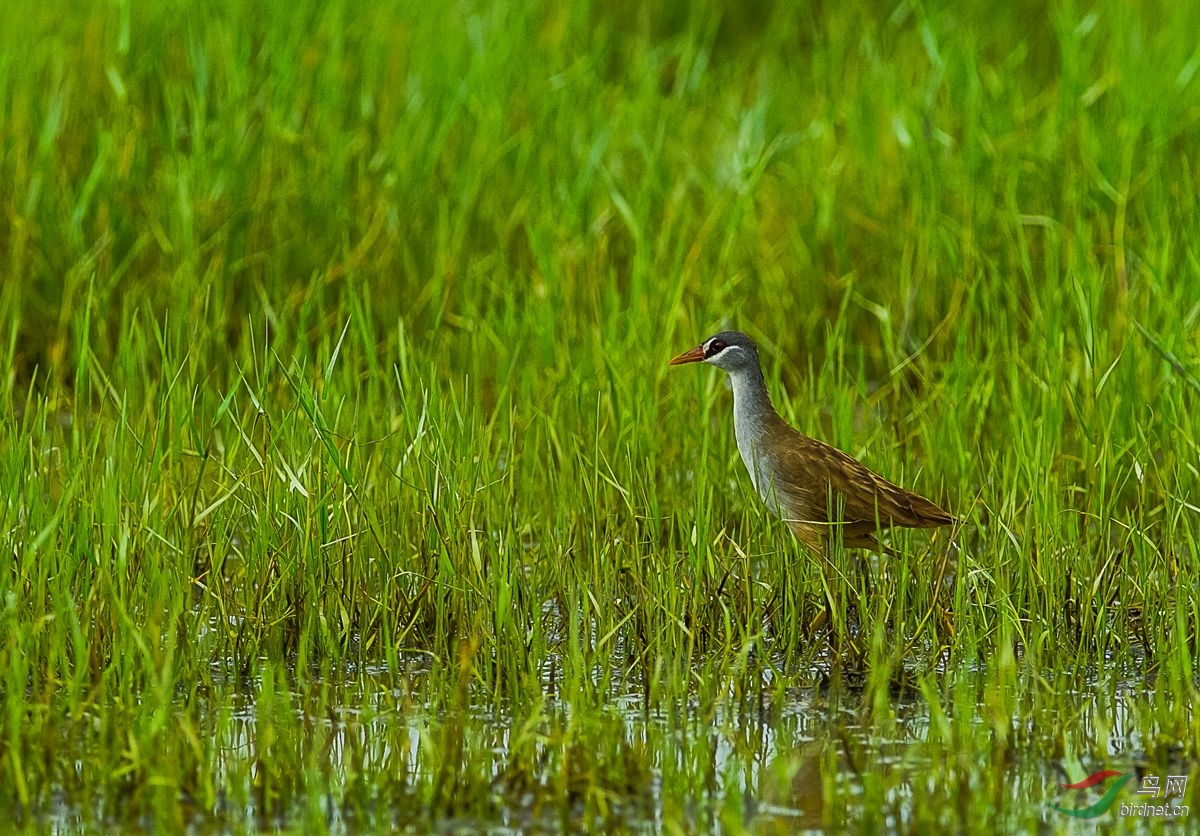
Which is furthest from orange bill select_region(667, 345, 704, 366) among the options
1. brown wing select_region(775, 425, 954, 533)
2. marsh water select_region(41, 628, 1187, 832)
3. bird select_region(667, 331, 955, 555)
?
marsh water select_region(41, 628, 1187, 832)

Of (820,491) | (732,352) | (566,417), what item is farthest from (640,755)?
(566,417)

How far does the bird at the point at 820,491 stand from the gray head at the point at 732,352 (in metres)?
0.12


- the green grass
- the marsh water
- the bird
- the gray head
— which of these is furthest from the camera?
the gray head

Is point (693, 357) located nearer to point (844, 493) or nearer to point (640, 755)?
point (844, 493)

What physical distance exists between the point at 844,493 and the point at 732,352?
62 centimetres

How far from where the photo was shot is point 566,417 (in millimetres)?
5691

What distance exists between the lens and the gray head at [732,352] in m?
5.11

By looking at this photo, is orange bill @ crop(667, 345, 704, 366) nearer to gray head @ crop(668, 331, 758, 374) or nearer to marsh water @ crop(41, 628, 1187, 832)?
gray head @ crop(668, 331, 758, 374)

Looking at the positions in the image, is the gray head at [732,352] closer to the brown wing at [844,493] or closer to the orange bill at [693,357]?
the orange bill at [693,357]

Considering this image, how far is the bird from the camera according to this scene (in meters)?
4.67

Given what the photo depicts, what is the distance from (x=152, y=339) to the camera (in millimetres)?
6449

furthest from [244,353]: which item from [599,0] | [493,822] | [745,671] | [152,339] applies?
[599,0]

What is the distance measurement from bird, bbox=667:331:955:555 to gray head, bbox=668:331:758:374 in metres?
0.12

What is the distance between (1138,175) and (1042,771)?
12.1 feet
